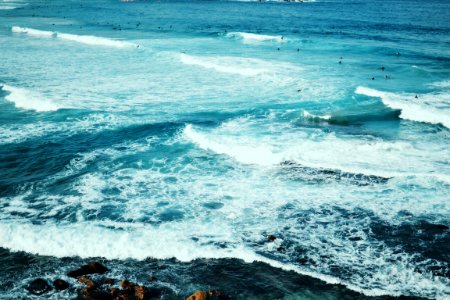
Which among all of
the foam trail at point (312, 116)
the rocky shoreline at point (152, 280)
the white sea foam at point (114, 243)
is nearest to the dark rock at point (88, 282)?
the rocky shoreline at point (152, 280)

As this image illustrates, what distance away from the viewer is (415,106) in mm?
23391

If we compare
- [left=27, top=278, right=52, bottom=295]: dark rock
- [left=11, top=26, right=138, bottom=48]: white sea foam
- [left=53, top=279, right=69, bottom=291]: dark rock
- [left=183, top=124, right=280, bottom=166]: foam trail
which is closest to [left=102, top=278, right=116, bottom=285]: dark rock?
[left=53, top=279, right=69, bottom=291]: dark rock

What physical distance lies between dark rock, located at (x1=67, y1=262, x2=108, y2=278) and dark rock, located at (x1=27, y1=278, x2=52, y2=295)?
0.58 m

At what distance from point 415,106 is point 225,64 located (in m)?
17.3

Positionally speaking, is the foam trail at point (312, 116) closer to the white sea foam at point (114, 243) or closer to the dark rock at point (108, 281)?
the white sea foam at point (114, 243)

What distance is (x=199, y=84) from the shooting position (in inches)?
1168

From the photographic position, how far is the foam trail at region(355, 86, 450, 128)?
2172 cm

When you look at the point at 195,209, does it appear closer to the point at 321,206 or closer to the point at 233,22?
the point at 321,206

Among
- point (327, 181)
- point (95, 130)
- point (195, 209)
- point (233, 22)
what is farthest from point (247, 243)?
point (233, 22)

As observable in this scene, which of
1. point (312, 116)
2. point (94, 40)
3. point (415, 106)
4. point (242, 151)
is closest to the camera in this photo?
point (242, 151)

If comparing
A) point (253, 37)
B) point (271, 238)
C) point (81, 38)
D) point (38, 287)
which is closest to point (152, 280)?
point (38, 287)

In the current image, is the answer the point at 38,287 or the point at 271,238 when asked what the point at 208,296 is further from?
the point at 38,287

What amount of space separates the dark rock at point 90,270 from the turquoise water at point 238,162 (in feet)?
Answer: 2.49

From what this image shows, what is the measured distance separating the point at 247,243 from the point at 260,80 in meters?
20.7
